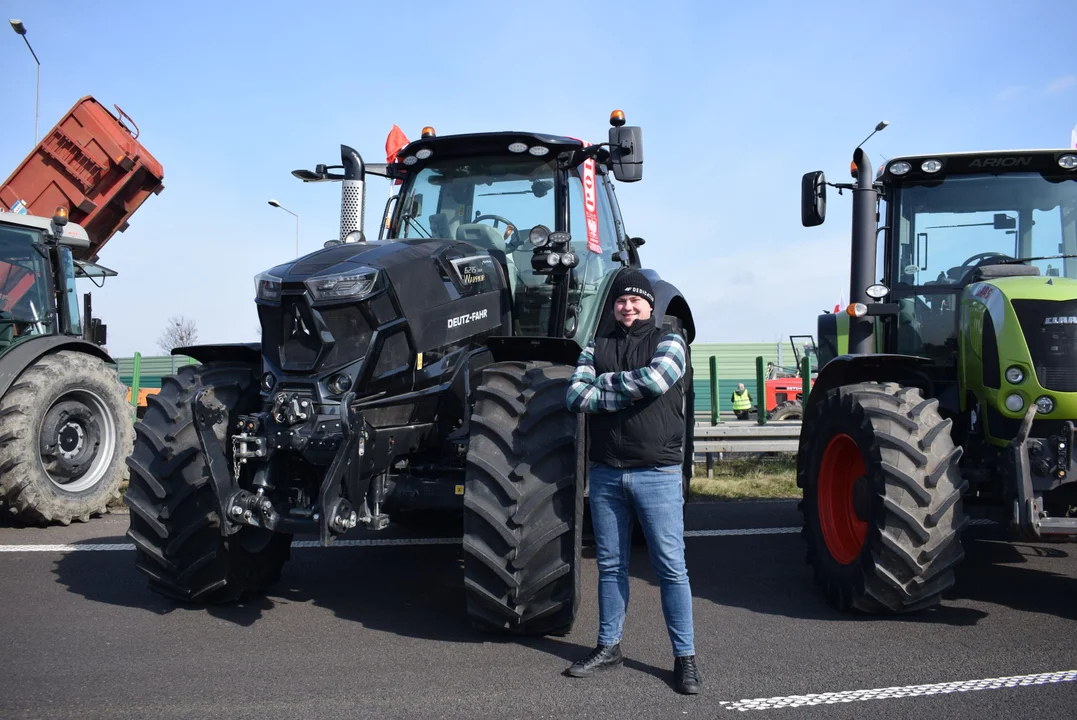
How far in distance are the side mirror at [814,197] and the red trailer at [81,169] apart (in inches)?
325

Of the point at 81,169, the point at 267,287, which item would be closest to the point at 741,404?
the point at 81,169

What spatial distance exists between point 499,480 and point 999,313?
307 cm

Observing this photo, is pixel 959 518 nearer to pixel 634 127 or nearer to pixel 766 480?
pixel 634 127

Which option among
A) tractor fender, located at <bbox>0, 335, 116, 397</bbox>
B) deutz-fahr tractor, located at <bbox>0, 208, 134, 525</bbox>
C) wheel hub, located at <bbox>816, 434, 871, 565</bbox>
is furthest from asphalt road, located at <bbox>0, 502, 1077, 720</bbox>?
tractor fender, located at <bbox>0, 335, 116, 397</bbox>

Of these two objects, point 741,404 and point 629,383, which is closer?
point 629,383

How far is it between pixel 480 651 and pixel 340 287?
2.01 meters

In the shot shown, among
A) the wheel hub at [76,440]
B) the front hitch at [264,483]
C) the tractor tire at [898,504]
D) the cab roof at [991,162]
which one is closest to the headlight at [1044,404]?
the tractor tire at [898,504]

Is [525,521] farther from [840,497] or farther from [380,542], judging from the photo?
[380,542]

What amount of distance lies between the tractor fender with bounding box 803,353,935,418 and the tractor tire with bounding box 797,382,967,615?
0.89 ft

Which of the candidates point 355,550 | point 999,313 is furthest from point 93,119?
point 999,313

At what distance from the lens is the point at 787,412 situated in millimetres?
19484

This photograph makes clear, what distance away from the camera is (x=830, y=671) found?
4.16m

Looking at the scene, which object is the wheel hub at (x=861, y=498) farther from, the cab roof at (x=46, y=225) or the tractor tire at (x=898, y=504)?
the cab roof at (x=46, y=225)

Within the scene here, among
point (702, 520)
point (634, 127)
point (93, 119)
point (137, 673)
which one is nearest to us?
point (137, 673)
